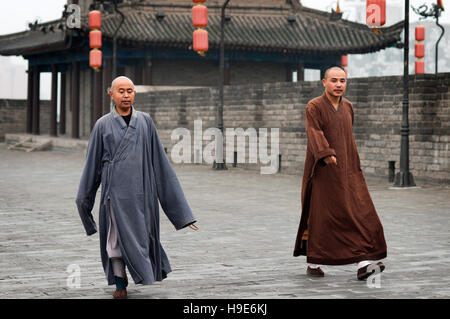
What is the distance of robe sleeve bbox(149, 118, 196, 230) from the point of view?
20.3 ft

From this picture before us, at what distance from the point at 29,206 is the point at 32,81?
95.2ft

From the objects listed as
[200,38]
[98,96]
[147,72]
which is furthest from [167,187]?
[147,72]

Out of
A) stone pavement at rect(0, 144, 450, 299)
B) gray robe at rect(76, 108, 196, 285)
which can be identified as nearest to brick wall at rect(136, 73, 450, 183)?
stone pavement at rect(0, 144, 450, 299)

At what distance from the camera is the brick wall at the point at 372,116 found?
54.3 ft

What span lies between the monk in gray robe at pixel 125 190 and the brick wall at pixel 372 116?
11.0m

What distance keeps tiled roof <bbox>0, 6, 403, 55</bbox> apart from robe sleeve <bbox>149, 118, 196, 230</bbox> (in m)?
25.7

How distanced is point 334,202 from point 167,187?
4.58ft

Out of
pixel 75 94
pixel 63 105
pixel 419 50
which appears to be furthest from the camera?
pixel 63 105

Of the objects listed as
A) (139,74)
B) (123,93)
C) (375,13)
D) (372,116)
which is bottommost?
(123,93)

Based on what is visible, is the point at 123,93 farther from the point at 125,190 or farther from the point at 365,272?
the point at 365,272

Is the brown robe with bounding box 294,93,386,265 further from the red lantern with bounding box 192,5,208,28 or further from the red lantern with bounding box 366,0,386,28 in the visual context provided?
the red lantern with bounding box 192,5,208,28

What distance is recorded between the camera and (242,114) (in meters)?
23.4

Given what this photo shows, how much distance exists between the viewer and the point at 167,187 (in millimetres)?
6230
